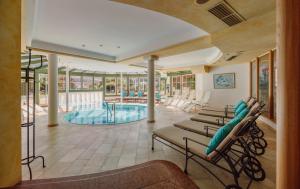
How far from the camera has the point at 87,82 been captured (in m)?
13.8

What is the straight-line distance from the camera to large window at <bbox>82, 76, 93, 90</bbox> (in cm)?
1354

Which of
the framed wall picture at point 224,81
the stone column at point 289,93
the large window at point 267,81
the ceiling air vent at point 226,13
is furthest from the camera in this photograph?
the framed wall picture at point 224,81

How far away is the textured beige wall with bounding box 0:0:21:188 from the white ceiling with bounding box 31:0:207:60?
1674mm

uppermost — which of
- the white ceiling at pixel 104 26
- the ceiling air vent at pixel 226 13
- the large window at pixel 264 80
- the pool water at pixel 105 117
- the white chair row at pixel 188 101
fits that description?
the white ceiling at pixel 104 26

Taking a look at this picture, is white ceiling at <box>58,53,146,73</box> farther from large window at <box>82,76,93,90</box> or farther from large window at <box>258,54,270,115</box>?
large window at <box>258,54,270,115</box>

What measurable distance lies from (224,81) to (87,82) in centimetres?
1118

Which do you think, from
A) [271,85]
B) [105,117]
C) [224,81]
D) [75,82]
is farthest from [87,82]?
[271,85]

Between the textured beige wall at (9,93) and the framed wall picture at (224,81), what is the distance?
28.5ft

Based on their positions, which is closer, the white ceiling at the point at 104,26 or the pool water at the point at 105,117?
the white ceiling at the point at 104,26

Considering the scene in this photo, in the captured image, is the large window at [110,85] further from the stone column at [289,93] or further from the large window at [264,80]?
the stone column at [289,93]

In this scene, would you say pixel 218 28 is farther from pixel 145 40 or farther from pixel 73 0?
pixel 73 0

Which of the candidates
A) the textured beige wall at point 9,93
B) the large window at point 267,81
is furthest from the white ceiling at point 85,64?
the large window at point 267,81

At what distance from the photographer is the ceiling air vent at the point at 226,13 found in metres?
2.27

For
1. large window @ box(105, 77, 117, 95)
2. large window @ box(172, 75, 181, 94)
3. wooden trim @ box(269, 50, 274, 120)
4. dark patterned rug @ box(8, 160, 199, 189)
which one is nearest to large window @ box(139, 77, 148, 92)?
large window @ box(105, 77, 117, 95)
